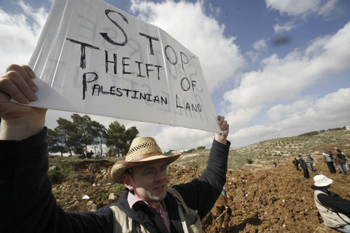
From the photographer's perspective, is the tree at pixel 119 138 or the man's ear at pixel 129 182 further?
the tree at pixel 119 138

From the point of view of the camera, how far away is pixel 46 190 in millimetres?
907

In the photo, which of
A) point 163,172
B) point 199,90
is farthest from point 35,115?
point 199,90

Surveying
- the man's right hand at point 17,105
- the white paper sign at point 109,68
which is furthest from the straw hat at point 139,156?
the man's right hand at point 17,105

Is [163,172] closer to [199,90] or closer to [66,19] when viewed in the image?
[199,90]

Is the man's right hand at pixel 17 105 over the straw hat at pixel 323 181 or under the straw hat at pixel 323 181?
over

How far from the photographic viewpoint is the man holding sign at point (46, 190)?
79 centimetres

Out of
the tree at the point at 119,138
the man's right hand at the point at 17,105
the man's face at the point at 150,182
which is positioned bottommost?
the man's face at the point at 150,182

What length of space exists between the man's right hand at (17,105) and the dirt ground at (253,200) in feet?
19.4

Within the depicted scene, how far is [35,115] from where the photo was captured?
0.91 metres

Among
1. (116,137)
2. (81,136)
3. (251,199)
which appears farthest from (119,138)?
(251,199)

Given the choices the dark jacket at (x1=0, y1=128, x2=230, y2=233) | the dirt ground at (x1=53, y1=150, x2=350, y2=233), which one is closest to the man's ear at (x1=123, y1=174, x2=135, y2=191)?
the dark jacket at (x1=0, y1=128, x2=230, y2=233)

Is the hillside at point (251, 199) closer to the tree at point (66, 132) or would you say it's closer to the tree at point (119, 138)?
the tree at point (119, 138)

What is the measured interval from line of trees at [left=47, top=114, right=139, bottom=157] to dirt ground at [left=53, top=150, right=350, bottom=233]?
2485 cm

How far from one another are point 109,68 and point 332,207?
5.61 m
